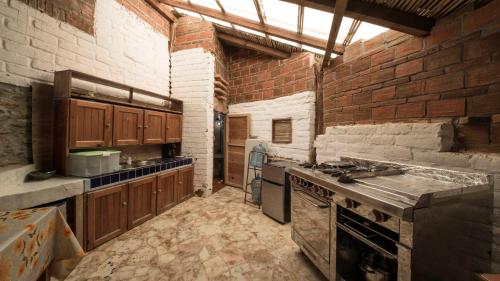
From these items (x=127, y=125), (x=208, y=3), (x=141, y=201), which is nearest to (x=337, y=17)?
(x=208, y=3)

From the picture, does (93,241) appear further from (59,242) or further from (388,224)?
(388,224)

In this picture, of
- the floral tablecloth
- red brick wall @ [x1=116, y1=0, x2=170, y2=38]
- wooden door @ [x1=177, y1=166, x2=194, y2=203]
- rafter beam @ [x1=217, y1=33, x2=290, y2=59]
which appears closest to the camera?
the floral tablecloth

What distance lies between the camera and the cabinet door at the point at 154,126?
10.1 ft

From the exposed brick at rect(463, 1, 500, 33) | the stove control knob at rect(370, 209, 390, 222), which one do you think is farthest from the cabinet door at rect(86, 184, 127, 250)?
the exposed brick at rect(463, 1, 500, 33)

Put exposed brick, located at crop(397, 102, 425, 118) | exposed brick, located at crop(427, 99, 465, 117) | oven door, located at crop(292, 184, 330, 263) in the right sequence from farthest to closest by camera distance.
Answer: exposed brick, located at crop(397, 102, 425, 118) → oven door, located at crop(292, 184, 330, 263) → exposed brick, located at crop(427, 99, 465, 117)

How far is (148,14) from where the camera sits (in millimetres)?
3588

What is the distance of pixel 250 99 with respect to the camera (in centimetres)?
452

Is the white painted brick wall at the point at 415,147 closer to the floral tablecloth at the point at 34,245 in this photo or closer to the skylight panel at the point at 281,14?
the skylight panel at the point at 281,14

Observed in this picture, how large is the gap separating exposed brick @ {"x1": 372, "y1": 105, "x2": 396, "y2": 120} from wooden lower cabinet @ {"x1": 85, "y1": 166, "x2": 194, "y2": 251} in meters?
3.12

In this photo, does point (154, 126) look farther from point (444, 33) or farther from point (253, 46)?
point (444, 33)

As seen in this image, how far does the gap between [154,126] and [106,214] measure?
4.83ft

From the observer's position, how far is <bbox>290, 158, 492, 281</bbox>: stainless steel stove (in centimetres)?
101

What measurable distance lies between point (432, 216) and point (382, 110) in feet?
4.36

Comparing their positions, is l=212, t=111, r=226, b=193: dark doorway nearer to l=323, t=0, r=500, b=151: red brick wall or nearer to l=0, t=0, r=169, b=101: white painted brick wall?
l=0, t=0, r=169, b=101: white painted brick wall
